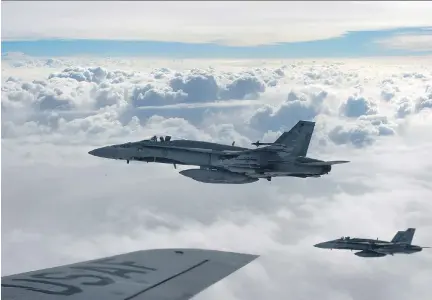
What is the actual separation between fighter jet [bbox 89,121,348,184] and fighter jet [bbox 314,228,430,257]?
857 inches

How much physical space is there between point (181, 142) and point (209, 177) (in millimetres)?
5240

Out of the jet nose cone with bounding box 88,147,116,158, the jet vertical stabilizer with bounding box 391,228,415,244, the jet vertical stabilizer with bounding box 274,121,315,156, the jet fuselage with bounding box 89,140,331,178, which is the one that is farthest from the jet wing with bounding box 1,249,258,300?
the jet vertical stabilizer with bounding box 391,228,415,244

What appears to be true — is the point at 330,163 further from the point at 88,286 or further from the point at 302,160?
the point at 88,286

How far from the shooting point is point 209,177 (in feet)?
130

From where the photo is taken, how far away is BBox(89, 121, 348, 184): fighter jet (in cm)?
4056

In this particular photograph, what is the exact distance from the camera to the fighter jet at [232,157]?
40.6 m

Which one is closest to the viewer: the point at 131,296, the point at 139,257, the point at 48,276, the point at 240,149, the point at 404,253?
the point at 131,296

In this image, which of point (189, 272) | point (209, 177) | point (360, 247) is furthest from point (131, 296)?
point (360, 247)

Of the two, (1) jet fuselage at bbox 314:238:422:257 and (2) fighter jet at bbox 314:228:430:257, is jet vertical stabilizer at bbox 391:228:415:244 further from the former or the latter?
(1) jet fuselage at bbox 314:238:422:257

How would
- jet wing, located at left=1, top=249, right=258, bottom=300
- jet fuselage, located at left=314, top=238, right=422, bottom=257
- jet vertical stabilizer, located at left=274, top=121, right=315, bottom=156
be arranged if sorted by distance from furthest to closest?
jet fuselage, located at left=314, top=238, right=422, bottom=257 < jet vertical stabilizer, located at left=274, top=121, right=315, bottom=156 < jet wing, located at left=1, top=249, right=258, bottom=300

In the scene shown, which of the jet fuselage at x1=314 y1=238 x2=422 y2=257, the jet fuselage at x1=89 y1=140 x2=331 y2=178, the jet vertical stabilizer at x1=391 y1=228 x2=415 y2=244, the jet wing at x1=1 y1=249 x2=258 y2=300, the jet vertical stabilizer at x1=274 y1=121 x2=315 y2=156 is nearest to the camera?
the jet wing at x1=1 y1=249 x2=258 y2=300

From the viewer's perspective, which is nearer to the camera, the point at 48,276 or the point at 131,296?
the point at 131,296

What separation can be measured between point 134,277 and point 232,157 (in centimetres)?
2921

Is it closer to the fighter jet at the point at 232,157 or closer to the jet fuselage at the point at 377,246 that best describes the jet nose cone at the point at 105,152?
the fighter jet at the point at 232,157
